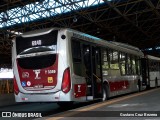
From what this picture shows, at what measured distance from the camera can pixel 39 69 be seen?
531 inches

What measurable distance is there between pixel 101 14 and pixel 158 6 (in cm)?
623

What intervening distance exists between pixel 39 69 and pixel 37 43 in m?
1.04

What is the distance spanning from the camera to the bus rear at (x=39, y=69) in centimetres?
1308

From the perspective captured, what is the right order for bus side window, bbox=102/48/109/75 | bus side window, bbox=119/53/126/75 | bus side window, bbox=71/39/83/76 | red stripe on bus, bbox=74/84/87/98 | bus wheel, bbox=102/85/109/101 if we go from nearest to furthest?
red stripe on bus, bbox=74/84/87/98 < bus side window, bbox=71/39/83/76 < bus wheel, bbox=102/85/109/101 < bus side window, bbox=102/48/109/75 < bus side window, bbox=119/53/126/75

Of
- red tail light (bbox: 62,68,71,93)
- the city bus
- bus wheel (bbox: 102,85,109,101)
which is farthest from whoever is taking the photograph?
the city bus

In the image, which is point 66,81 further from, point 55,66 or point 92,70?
point 92,70

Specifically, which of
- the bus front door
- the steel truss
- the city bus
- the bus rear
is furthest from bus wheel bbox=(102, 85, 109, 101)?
the steel truss

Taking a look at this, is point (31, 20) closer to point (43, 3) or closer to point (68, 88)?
point (43, 3)

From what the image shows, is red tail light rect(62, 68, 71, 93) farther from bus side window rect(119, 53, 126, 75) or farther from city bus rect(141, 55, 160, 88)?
city bus rect(141, 55, 160, 88)

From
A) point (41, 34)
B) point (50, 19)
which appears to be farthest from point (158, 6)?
point (41, 34)

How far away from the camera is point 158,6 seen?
34.9 metres

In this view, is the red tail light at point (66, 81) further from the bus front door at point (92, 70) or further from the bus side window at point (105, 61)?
the bus side window at point (105, 61)

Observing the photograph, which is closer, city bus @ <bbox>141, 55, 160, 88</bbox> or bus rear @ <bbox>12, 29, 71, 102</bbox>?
bus rear @ <bbox>12, 29, 71, 102</bbox>

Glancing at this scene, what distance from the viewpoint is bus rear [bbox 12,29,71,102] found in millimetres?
13078
